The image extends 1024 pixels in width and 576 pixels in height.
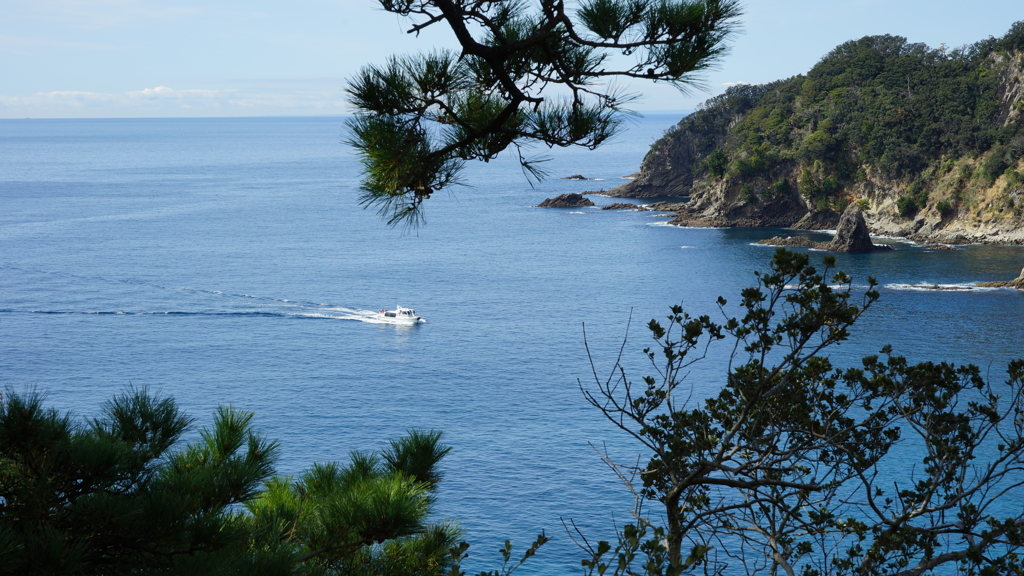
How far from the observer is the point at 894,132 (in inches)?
2660

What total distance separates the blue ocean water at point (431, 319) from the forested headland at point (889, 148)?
16.9 feet

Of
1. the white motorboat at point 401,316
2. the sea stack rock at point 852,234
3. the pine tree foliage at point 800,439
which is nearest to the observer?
the pine tree foliage at point 800,439

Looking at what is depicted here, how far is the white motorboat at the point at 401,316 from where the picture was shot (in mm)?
45050

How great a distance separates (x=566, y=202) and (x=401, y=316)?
4811 cm

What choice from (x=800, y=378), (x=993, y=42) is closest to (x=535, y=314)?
(x=800, y=378)

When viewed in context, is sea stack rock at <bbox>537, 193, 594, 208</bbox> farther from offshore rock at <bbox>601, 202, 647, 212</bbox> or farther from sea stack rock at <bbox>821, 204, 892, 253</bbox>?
sea stack rock at <bbox>821, 204, 892, 253</bbox>

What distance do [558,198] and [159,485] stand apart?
87.8m

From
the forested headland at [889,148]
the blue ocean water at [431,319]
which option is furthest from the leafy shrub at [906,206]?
Result: the blue ocean water at [431,319]

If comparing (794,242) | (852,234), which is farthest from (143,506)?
(794,242)

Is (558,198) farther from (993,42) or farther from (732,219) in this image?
(993,42)

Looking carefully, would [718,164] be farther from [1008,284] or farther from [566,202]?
[1008,284]

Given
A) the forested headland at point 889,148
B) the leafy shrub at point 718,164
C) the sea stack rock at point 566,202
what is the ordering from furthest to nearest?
the sea stack rock at point 566,202 → the leafy shrub at point 718,164 → the forested headland at point 889,148

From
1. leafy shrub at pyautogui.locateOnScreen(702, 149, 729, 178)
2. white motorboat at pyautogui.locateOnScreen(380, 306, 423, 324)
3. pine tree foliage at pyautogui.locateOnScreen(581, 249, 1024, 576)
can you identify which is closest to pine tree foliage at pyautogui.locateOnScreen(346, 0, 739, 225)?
pine tree foliage at pyautogui.locateOnScreen(581, 249, 1024, 576)

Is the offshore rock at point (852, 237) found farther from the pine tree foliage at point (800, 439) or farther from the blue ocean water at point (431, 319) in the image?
the pine tree foliage at point (800, 439)
